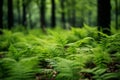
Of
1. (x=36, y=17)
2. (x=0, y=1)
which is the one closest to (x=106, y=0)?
(x=0, y=1)

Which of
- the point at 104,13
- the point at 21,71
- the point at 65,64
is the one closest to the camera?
the point at 21,71

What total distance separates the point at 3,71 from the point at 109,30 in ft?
16.2

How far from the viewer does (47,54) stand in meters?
5.66

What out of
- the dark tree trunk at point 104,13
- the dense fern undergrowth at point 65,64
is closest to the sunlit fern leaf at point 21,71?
the dense fern undergrowth at point 65,64

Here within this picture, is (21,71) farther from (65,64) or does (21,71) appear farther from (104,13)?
(104,13)

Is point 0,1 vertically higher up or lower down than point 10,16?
higher up

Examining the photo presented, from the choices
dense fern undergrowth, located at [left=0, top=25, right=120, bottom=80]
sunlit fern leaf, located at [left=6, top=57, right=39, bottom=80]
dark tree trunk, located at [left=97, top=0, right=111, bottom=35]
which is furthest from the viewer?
dark tree trunk, located at [left=97, top=0, right=111, bottom=35]

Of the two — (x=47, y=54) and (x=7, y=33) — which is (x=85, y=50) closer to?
(x=47, y=54)

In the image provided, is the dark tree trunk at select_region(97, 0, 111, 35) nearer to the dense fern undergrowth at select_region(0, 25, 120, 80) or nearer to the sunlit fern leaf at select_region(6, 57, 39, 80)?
the dense fern undergrowth at select_region(0, 25, 120, 80)

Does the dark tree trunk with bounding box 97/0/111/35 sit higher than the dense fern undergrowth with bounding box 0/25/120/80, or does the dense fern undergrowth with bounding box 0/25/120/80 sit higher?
the dark tree trunk with bounding box 97/0/111/35

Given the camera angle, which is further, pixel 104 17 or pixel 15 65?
pixel 104 17

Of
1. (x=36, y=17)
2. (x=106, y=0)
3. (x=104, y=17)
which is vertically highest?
(x=106, y=0)

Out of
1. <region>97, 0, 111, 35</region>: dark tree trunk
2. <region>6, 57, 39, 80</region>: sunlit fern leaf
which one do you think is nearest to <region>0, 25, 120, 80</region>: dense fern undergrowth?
<region>6, 57, 39, 80</region>: sunlit fern leaf

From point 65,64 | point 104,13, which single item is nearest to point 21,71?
point 65,64
